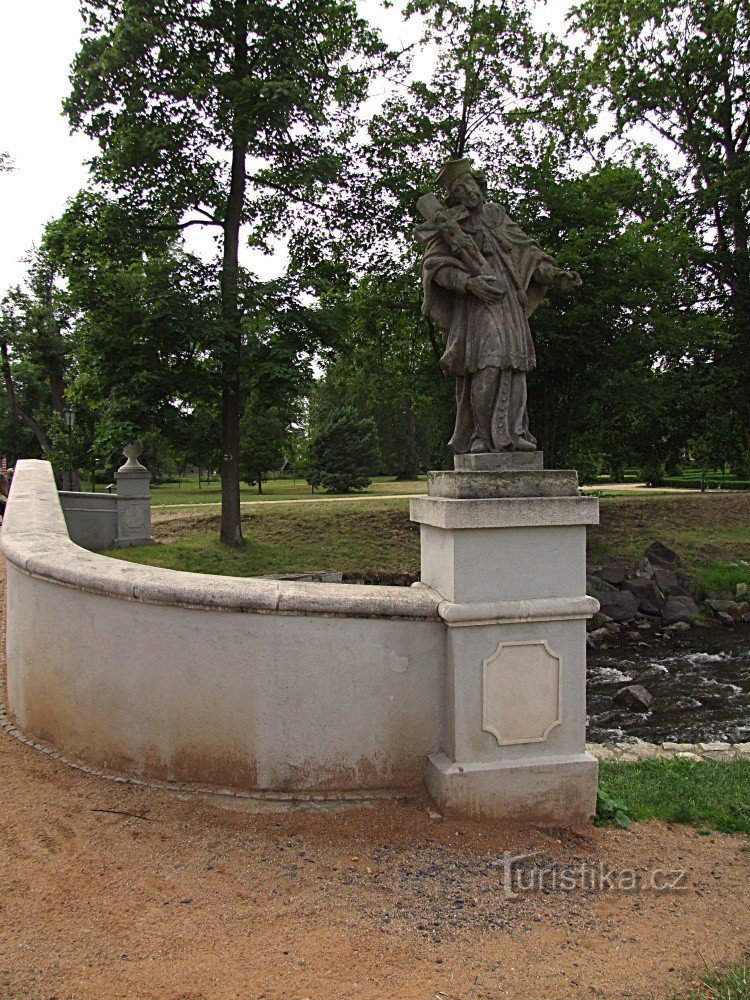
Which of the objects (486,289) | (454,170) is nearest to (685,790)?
(486,289)

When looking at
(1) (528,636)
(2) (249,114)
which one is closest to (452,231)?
(1) (528,636)

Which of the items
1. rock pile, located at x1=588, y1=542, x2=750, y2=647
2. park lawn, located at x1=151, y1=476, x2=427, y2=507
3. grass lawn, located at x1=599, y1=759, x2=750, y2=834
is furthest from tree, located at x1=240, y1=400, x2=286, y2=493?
grass lawn, located at x1=599, y1=759, x2=750, y2=834

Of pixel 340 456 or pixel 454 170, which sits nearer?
pixel 454 170

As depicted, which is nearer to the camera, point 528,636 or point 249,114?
point 528,636

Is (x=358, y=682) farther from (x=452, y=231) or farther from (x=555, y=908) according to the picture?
(x=452, y=231)

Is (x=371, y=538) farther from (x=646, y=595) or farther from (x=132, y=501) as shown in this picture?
(x=646, y=595)

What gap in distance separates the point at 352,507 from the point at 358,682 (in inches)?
682

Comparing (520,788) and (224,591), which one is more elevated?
(224,591)

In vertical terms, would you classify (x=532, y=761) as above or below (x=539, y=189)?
below

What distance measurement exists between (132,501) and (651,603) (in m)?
11.3

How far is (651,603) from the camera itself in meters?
16.1

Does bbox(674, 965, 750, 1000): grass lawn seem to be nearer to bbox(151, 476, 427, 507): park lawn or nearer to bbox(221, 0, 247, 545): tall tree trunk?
bbox(221, 0, 247, 545): tall tree trunk

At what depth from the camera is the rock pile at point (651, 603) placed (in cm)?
1519

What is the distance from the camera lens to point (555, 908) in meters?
3.32
